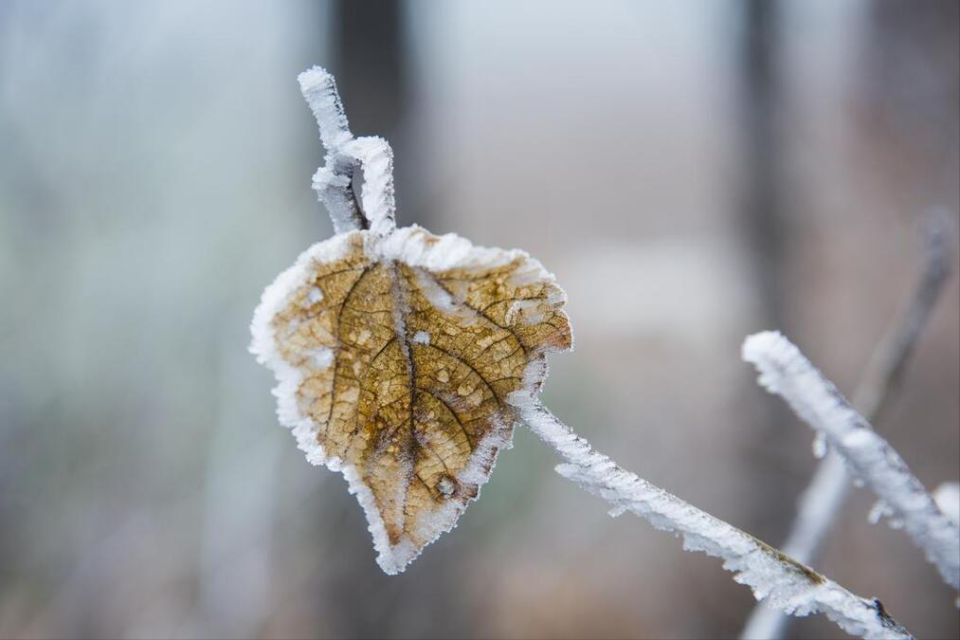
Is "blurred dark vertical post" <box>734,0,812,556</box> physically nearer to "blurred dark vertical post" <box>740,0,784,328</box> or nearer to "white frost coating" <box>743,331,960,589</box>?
"blurred dark vertical post" <box>740,0,784,328</box>

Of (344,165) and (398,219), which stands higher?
(344,165)

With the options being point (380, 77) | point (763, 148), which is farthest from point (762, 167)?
point (380, 77)

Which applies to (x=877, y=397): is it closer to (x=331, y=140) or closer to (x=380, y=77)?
(x=331, y=140)

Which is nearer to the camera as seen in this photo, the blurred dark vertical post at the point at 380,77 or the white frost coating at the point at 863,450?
the white frost coating at the point at 863,450

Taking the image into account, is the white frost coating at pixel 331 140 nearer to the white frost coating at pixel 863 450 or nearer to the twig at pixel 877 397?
the white frost coating at pixel 863 450

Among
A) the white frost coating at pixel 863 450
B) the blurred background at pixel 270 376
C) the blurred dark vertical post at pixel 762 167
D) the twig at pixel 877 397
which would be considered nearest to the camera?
the white frost coating at pixel 863 450

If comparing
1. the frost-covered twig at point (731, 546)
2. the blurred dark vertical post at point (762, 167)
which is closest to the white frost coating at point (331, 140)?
the frost-covered twig at point (731, 546)

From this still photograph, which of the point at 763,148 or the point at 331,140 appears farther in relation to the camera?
the point at 763,148
